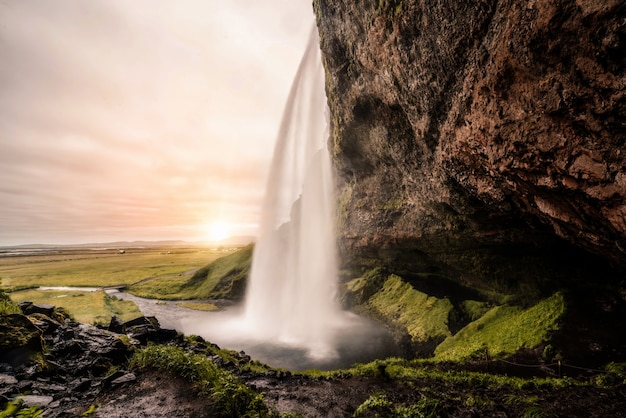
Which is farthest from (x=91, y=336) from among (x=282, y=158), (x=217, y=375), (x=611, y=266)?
(x=282, y=158)

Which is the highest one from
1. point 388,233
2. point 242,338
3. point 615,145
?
point 615,145

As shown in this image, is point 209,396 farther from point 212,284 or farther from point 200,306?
point 212,284

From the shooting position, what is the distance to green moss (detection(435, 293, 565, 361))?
17031 millimetres

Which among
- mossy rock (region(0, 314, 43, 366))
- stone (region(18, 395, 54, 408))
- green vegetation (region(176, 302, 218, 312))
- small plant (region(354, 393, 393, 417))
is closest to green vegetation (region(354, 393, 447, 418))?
small plant (region(354, 393, 393, 417))

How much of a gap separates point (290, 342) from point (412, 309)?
13200mm

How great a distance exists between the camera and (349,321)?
3098 centimetres

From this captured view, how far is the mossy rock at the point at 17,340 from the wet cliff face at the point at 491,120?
73.0ft

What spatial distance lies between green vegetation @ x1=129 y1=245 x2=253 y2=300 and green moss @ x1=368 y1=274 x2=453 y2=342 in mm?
25324

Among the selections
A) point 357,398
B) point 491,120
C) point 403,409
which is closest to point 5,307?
point 357,398

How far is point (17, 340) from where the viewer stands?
36.8ft

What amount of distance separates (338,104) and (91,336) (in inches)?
993

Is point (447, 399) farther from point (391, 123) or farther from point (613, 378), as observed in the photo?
point (391, 123)

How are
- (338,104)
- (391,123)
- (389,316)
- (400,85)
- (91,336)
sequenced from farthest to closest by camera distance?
1. (389,316)
2. (338,104)
3. (391,123)
4. (400,85)
5. (91,336)

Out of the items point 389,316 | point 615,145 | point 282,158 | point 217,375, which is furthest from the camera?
point 282,158
